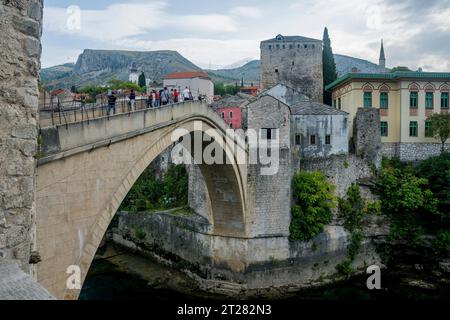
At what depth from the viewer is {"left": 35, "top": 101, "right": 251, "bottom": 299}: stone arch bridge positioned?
7051 millimetres

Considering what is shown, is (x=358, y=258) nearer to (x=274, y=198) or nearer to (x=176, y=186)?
(x=274, y=198)

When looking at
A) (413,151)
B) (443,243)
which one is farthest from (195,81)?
(443,243)

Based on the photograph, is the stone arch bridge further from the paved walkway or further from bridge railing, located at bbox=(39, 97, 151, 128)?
the paved walkway

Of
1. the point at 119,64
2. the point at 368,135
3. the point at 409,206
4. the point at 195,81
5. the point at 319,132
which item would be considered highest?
the point at 119,64

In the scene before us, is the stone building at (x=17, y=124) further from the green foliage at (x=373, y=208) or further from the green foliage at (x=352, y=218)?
the green foliage at (x=373, y=208)

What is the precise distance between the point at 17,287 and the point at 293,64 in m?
33.8

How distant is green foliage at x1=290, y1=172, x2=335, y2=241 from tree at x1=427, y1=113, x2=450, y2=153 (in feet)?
26.0

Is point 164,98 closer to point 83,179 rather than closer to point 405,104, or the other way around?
point 83,179

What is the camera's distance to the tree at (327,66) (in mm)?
34412

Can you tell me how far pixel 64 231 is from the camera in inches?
293

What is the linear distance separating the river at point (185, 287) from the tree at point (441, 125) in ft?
24.6

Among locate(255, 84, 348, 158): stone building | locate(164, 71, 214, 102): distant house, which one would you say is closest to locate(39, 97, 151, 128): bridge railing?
locate(255, 84, 348, 158): stone building

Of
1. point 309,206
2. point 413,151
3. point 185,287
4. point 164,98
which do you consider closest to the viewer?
point 164,98

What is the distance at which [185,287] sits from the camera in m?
18.4
